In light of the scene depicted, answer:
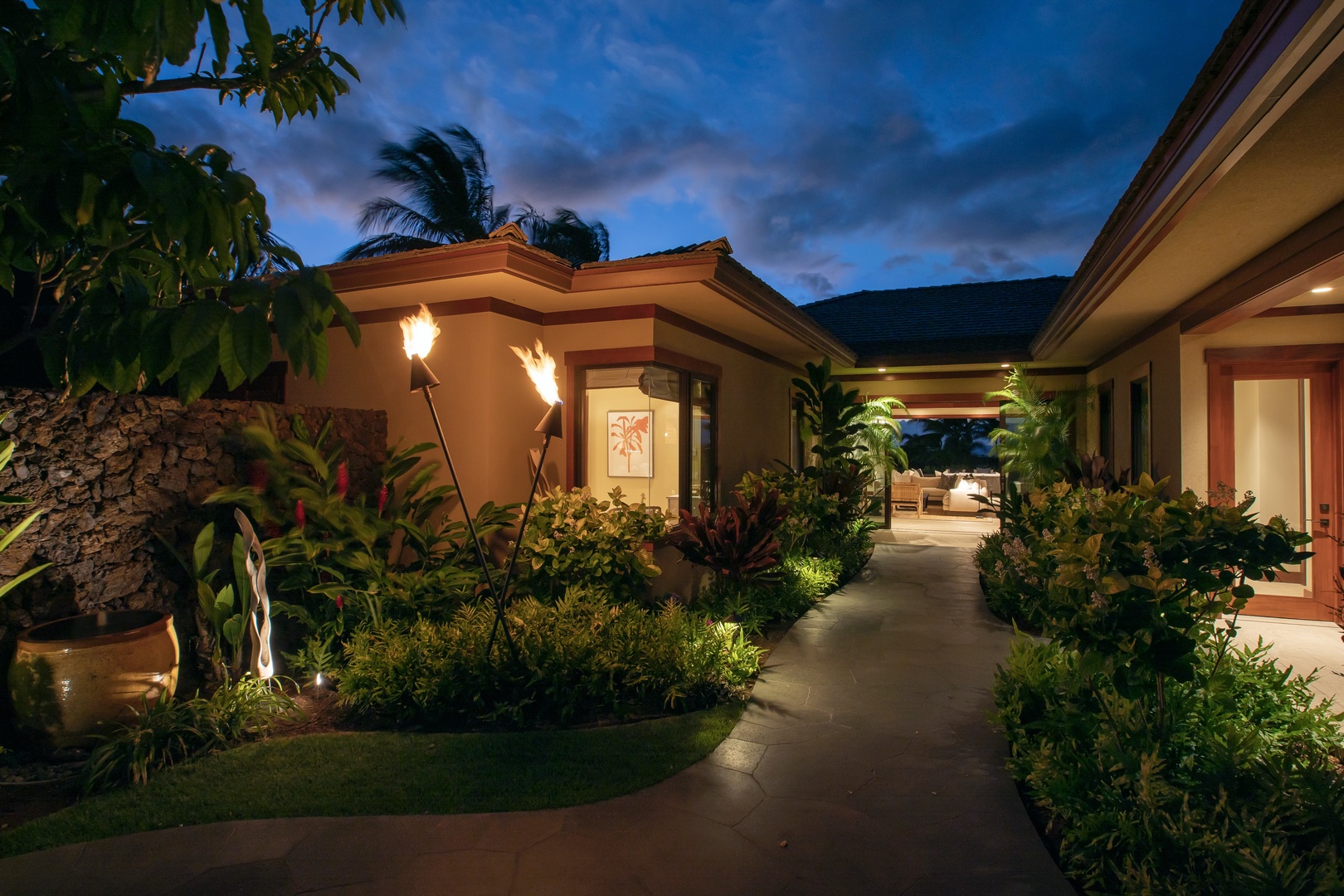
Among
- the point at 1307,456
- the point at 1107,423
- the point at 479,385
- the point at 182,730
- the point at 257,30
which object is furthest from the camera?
the point at 1107,423

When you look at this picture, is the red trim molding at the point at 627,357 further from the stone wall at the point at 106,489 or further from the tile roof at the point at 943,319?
the tile roof at the point at 943,319

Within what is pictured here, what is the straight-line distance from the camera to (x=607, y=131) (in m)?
22.0

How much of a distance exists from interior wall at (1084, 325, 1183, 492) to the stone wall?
847cm

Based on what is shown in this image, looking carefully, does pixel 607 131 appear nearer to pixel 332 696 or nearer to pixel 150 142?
pixel 332 696

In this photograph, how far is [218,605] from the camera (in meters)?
4.35

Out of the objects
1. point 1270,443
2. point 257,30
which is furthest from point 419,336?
point 1270,443

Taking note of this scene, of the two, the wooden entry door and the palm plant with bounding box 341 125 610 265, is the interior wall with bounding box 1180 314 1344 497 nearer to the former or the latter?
the wooden entry door

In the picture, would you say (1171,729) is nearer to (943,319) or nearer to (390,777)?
(390,777)

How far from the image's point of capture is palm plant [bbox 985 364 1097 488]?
430 inches

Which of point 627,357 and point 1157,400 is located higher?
point 627,357

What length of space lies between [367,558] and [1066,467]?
8.34 meters

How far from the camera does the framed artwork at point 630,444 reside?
26.0 ft

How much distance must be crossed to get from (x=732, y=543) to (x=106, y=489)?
4540 millimetres

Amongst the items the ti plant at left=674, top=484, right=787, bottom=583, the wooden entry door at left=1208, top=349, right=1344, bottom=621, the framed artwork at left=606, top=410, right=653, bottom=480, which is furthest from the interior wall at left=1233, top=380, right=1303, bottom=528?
the framed artwork at left=606, top=410, right=653, bottom=480
